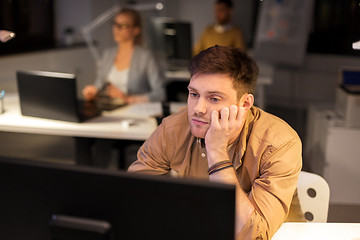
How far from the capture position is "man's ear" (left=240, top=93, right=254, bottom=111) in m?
1.40

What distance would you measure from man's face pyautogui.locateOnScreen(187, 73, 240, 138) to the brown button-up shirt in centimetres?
12

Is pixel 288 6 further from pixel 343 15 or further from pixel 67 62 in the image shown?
pixel 67 62

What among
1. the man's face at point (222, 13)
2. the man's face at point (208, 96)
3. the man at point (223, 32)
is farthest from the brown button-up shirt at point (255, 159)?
the man's face at point (222, 13)

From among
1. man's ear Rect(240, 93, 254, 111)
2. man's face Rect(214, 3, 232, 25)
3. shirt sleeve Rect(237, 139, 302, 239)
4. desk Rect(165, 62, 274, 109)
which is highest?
man's face Rect(214, 3, 232, 25)

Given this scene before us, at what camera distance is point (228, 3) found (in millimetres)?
4957

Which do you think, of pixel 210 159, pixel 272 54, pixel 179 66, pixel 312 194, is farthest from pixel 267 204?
pixel 272 54

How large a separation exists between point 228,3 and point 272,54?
3.66 ft

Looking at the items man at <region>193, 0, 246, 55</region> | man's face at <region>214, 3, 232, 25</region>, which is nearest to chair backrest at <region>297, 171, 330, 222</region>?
man at <region>193, 0, 246, 55</region>

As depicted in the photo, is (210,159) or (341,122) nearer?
(210,159)

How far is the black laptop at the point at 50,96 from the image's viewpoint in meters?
2.37

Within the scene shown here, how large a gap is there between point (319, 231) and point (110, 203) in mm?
825

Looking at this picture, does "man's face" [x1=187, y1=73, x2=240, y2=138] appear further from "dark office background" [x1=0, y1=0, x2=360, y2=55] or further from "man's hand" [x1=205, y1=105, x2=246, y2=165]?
"dark office background" [x1=0, y1=0, x2=360, y2=55]

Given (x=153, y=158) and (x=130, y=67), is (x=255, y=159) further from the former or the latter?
(x=130, y=67)

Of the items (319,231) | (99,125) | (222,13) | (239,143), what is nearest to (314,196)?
(319,231)
